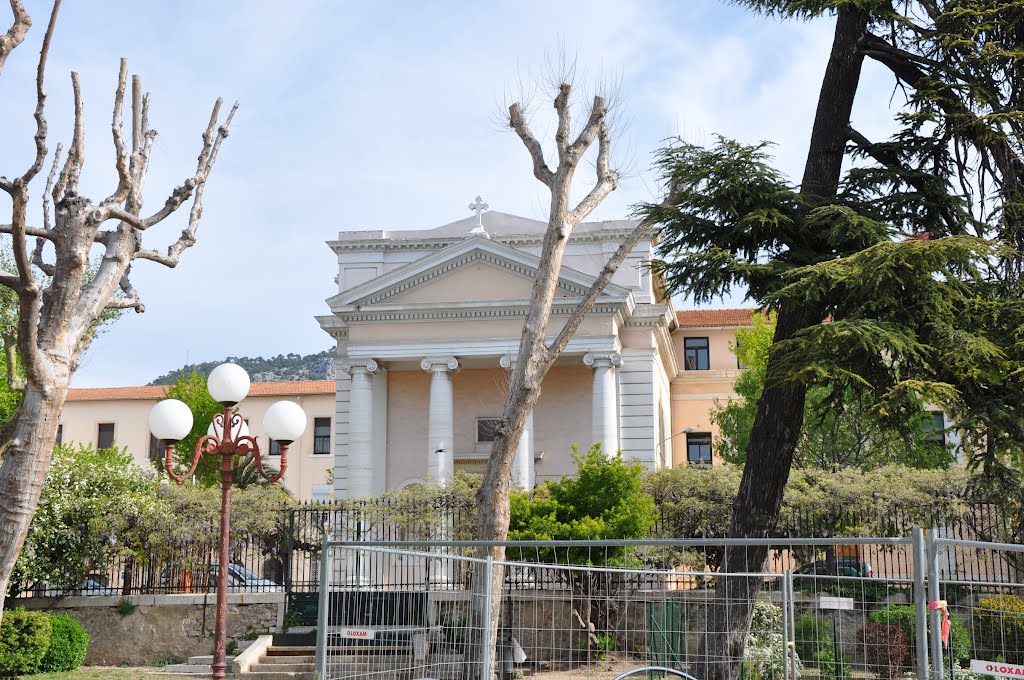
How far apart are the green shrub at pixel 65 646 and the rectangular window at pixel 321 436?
109ft

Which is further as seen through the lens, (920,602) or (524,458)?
(524,458)

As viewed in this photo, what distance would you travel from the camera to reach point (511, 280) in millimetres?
32250

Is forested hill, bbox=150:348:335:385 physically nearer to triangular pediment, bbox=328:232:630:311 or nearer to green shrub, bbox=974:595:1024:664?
triangular pediment, bbox=328:232:630:311

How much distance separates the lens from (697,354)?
151ft

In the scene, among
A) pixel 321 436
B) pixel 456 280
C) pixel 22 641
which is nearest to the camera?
pixel 22 641

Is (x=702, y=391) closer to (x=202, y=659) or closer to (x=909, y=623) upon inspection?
(x=202, y=659)

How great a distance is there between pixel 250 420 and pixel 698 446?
23.7 metres

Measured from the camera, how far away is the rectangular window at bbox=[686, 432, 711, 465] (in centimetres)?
4397

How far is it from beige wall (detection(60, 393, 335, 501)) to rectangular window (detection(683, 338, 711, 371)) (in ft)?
59.0

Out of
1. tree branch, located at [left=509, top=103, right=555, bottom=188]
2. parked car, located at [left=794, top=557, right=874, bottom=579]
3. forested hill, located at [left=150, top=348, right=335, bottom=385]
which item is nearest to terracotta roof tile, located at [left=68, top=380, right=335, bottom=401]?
parked car, located at [left=794, top=557, right=874, bottom=579]

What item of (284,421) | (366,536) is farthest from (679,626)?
(366,536)

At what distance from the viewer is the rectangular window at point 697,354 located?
151ft

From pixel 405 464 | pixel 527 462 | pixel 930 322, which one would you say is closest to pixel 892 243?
pixel 930 322

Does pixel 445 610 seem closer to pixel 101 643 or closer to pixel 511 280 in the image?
pixel 101 643
